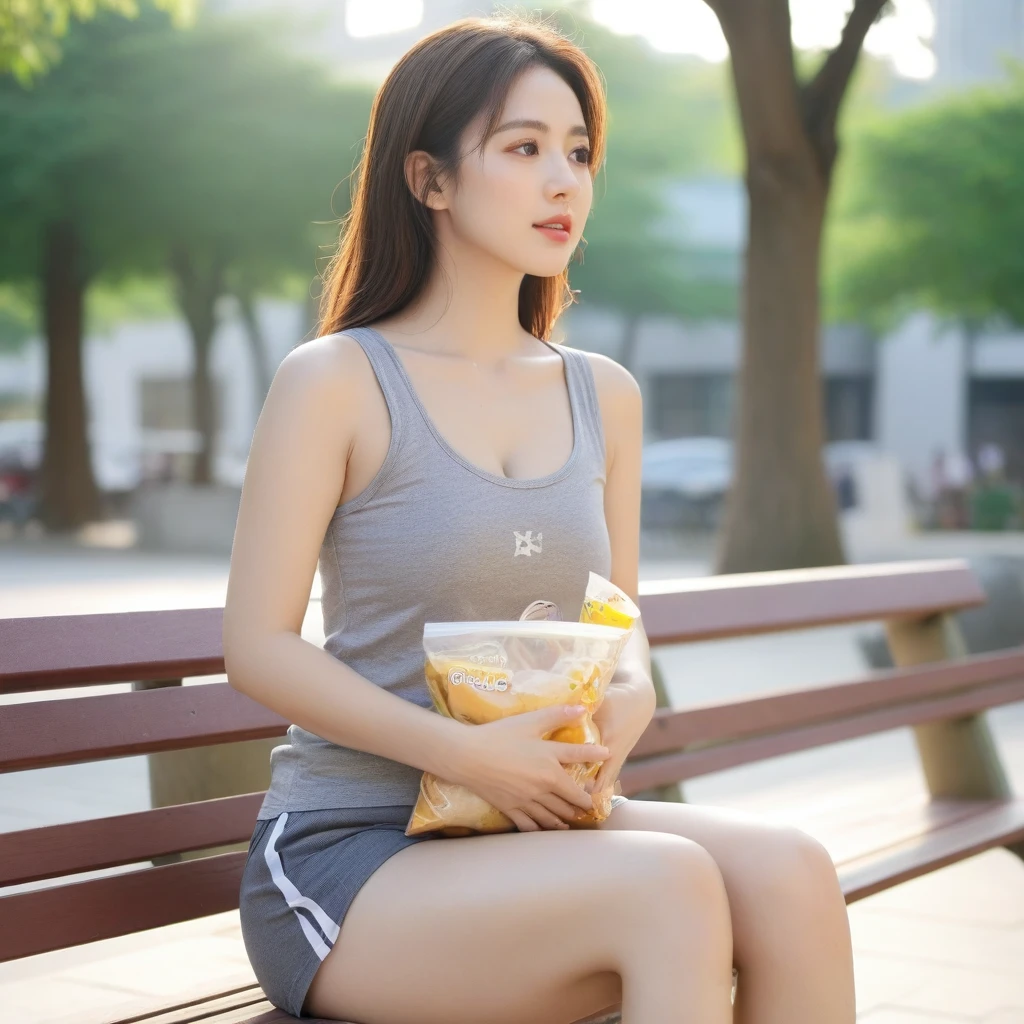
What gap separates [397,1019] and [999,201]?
21316 millimetres

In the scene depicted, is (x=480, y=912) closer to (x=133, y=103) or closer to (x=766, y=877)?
(x=766, y=877)

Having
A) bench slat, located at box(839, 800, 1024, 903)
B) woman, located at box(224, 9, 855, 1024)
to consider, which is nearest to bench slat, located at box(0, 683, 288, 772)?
woman, located at box(224, 9, 855, 1024)

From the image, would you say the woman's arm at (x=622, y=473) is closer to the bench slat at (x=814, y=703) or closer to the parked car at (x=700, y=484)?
the bench slat at (x=814, y=703)

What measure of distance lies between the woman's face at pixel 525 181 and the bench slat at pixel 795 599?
46.3 inches

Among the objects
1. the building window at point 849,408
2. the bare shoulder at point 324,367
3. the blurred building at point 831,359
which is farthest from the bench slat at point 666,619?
the building window at point 849,408

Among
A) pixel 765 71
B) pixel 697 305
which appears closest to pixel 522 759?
pixel 765 71

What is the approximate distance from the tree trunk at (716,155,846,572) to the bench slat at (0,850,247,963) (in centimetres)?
870

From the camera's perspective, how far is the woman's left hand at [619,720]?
230 cm

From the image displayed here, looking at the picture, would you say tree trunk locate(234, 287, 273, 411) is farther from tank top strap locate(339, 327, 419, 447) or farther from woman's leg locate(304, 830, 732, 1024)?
woman's leg locate(304, 830, 732, 1024)

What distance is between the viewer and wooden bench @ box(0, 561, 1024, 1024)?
2436mm

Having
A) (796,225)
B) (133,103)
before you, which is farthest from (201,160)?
(796,225)

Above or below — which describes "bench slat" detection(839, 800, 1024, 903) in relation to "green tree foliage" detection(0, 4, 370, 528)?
below

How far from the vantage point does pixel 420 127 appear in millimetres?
2465

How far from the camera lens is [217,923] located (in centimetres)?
430
